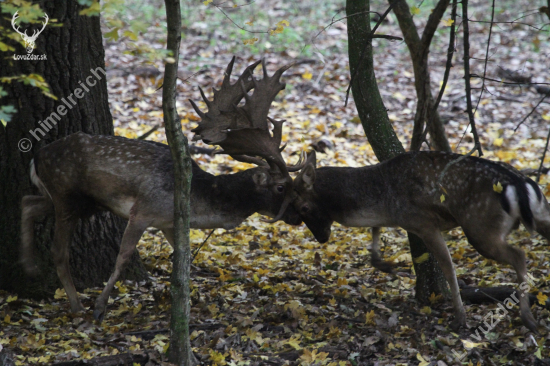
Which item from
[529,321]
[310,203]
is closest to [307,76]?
[310,203]

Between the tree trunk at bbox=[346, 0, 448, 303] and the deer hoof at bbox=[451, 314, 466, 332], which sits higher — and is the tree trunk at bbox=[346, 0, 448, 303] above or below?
above

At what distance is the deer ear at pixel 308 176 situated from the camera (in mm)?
6691

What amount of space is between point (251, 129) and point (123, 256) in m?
1.94

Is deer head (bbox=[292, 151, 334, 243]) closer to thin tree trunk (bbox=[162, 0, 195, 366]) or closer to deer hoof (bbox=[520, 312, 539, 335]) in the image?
deer hoof (bbox=[520, 312, 539, 335])

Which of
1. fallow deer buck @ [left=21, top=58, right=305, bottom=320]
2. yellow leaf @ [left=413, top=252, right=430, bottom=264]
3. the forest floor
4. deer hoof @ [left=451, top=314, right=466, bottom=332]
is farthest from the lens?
yellow leaf @ [left=413, top=252, right=430, bottom=264]

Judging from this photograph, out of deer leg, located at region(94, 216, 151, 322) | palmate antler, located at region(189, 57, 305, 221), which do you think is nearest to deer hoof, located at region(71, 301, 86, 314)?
deer leg, located at region(94, 216, 151, 322)

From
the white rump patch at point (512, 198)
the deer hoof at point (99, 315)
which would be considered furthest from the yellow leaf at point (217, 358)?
the white rump patch at point (512, 198)

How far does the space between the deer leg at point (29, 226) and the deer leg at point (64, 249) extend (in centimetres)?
29

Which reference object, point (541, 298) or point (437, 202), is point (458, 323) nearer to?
point (541, 298)

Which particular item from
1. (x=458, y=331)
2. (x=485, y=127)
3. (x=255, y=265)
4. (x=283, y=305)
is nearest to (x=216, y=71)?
(x=485, y=127)

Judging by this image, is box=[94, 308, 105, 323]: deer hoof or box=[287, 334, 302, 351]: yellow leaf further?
box=[94, 308, 105, 323]: deer hoof

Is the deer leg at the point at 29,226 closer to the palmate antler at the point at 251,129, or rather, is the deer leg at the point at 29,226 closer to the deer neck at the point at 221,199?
the deer neck at the point at 221,199

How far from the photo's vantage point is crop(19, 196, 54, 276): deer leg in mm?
6262

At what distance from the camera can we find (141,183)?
6.23 meters
